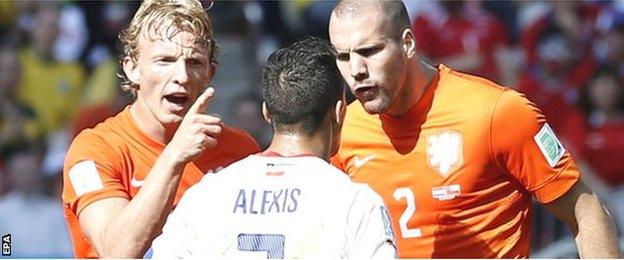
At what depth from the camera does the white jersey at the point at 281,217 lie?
3861 millimetres

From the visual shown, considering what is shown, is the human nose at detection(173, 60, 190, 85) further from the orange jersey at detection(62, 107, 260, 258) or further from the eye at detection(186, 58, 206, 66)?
the orange jersey at detection(62, 107, 260, 258)

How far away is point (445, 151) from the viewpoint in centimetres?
519

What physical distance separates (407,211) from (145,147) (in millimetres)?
1031

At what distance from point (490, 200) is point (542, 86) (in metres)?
5.25

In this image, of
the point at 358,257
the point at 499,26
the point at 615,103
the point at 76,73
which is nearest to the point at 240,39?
the point at 76,73

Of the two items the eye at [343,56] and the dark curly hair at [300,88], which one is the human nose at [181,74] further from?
the dark curly hair at [300,88]

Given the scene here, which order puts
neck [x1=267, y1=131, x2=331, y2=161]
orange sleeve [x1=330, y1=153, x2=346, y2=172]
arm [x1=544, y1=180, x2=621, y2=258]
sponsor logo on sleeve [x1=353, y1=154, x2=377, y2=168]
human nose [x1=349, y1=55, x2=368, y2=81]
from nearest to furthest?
neck [x1=267, y1=131, x2=331, y2=161] → human nose [x1=349, y1=55, x2=368, y2=81] → arm [x1=544, y1=180, x2=621, y2=258] → sponsor logo on sleeve [x1=353, y1=154, x2=377, y2=168] → orange sleeve [x1=330, y1=153, x2=346, y2=172]

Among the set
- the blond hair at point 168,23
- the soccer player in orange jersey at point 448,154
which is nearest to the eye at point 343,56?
the soccer player in orange jersey at point 448,154

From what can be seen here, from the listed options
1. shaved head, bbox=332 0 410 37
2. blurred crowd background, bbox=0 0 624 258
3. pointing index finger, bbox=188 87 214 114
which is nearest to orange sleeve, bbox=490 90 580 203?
shaved head, bbox=332 0 410 37

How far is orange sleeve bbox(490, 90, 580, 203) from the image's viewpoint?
500cm

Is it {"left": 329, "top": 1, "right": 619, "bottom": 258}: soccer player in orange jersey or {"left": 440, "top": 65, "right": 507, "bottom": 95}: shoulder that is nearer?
{"left": 329, "top": 1, "right": 619, "bottom": 258}: soccer player in orange jersey

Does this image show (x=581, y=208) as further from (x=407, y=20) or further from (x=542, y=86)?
(x=542, y=86)

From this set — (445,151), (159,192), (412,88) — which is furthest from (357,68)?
(159,192)

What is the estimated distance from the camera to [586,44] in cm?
1052
